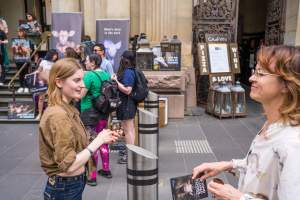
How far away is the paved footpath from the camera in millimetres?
4602

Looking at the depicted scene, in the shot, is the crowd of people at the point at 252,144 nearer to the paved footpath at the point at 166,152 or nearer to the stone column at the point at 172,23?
the paved footpath at the point at 166,152

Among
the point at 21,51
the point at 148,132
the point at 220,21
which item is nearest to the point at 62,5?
the point at 21,51

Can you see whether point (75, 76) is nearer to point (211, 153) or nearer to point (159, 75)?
point (211, 153)

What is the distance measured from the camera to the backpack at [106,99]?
14.9ft

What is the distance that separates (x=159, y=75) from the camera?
837cm

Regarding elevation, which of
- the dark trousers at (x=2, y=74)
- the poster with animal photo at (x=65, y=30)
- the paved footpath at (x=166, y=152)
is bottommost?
the paved footpath at (x=166, y=152)

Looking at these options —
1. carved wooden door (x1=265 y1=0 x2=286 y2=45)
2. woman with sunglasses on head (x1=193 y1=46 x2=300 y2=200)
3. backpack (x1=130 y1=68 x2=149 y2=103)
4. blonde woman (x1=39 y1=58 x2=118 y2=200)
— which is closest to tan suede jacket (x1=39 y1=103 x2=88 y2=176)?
blonde woman (x1=39 y1=58 x2=118 y2=200)

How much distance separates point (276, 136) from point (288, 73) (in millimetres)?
296

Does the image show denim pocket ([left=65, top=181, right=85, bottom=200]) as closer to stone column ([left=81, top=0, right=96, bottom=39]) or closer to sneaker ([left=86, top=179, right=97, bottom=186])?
sneaker ([left=86, top=179, right=97, bottom=186])

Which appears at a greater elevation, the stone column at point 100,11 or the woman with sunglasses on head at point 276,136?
the stone column at point 100,11

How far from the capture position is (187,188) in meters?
2.02

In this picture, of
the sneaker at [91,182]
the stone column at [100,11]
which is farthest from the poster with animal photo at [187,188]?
the stone column at [100,11]

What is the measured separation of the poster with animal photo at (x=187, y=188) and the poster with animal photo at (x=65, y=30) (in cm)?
801

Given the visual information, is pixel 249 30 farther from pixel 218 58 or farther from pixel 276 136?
pixel 276 136
